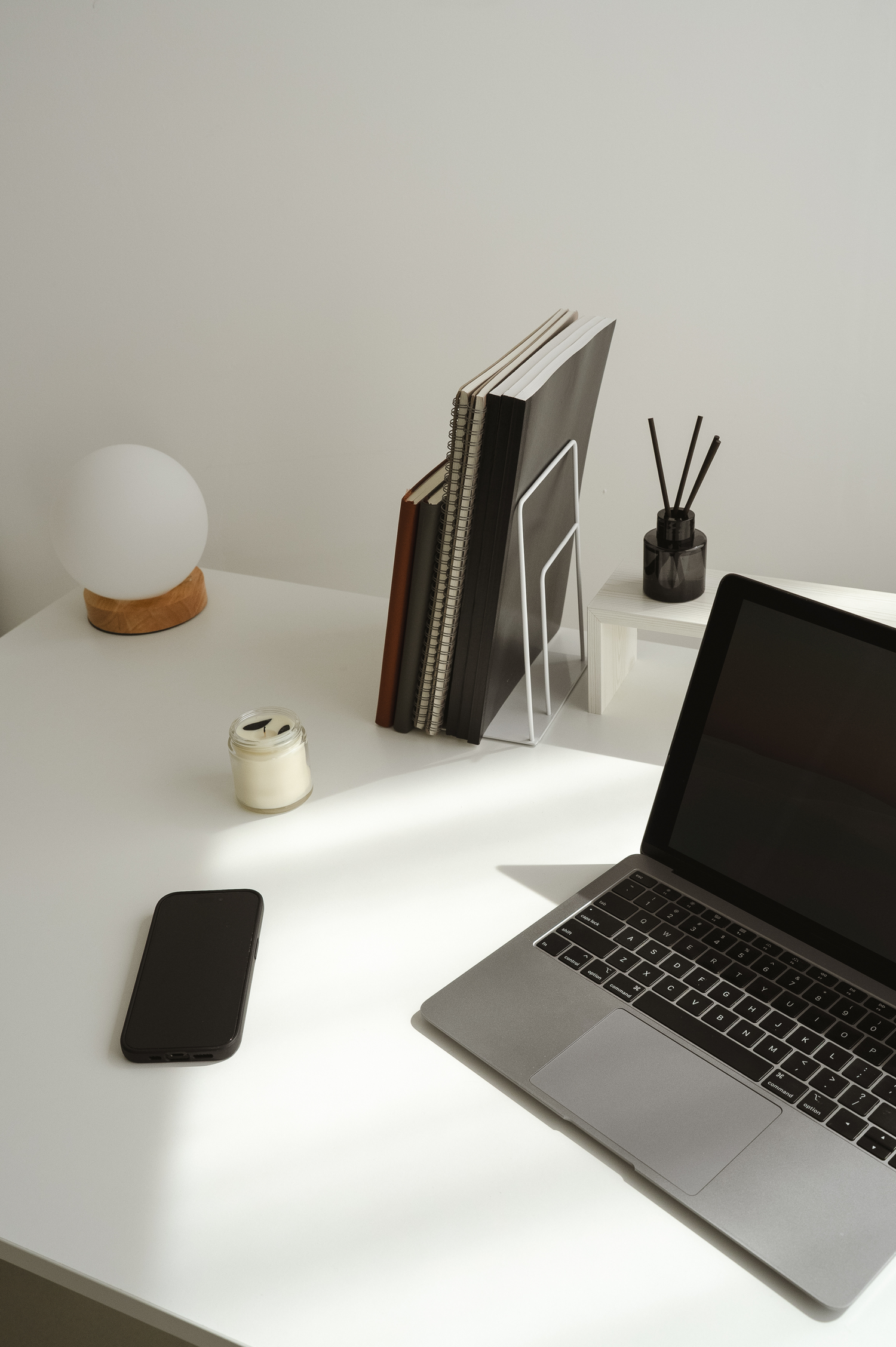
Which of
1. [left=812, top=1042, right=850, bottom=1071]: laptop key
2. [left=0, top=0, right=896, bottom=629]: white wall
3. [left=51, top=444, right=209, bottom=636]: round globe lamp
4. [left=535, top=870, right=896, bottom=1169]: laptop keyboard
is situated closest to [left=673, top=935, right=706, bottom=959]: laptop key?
[left=535, top=870, right=896, bottom=1169]: laptop keyboard

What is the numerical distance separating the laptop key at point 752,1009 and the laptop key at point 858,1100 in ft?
0.24

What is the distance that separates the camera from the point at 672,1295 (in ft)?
1.83

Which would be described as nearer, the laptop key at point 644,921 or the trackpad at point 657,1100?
the trackpad at point 657,1100

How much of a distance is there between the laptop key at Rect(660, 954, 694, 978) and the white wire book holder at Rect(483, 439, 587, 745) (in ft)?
1.08

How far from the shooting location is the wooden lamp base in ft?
4.08

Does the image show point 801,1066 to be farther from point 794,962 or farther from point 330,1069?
point 330,1069

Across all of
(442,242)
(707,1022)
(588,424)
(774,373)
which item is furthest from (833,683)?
(442,242)

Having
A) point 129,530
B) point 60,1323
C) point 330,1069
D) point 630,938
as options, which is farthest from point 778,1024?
point 60,1323

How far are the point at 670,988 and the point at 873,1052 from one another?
5.4 inches

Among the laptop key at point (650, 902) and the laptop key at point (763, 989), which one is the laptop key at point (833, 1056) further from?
the laptop key at point (650, 902)

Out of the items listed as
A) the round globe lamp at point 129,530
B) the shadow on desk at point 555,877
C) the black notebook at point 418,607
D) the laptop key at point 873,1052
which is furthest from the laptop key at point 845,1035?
the round globe lamp at point 129,530

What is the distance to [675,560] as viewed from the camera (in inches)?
40.5

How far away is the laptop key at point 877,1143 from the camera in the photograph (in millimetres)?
612

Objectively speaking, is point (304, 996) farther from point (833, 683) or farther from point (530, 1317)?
point (833, 683)
